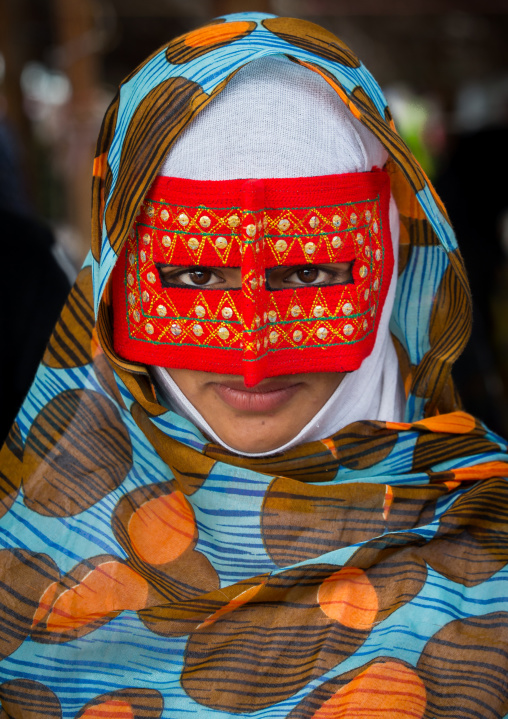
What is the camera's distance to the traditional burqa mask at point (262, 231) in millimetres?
1236

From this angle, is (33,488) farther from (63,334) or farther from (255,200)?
(255,200)

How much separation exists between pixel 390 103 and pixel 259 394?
186 inches

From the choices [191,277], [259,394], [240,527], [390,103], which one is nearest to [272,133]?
[191,277]

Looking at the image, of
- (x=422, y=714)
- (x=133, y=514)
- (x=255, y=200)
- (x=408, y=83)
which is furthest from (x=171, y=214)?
(x=408, y=83)

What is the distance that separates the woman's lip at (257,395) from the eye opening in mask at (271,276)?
0.62 ft

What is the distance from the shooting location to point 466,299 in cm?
141

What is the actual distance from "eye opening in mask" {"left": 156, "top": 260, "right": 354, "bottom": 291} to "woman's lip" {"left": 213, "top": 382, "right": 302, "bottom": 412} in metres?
0.19

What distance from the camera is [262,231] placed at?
1228 millimetres

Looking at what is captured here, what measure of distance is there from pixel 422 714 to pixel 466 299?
752 mm

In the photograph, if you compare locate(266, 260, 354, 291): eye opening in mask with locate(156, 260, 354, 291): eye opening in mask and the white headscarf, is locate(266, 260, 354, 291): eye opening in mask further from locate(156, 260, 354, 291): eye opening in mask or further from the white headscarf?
the white headscarf

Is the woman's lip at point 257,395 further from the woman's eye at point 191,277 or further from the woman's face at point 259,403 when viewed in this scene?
the woman's eye at point 191,277

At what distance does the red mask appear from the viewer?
48.5 inches

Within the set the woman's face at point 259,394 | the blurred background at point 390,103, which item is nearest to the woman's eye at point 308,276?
the woman's face at point 259,394

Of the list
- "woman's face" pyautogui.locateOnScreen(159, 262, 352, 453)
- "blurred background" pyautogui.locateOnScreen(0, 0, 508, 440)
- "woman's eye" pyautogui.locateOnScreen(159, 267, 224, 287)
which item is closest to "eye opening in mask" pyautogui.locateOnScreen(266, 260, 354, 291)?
"woman's face" pyautogui.locateOnScreen(159, 262, 352, 453)
